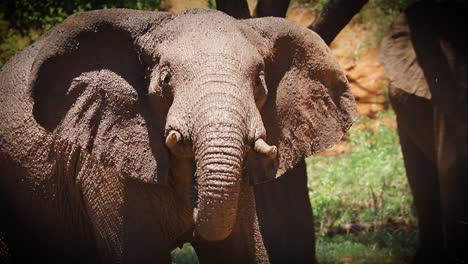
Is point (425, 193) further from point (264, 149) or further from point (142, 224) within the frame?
point (264, 149)

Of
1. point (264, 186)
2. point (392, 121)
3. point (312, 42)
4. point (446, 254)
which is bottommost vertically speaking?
point (392, 121)

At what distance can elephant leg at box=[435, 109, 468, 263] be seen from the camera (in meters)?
5.99

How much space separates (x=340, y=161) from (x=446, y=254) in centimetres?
290

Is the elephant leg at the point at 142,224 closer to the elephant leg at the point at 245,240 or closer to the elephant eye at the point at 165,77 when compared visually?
the elephant leg at the point at 245,240

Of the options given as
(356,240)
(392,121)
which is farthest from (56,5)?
(392,121)

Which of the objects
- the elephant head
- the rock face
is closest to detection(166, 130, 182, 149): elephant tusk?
the elephant head

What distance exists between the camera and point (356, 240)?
6867mm

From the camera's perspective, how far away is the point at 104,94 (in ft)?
13.3

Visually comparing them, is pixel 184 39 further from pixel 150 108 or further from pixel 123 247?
pixel 123 247

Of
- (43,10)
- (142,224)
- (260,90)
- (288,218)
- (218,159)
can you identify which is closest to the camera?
(218,159)

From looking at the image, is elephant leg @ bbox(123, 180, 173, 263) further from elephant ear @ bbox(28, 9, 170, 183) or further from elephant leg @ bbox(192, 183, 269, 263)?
elephant leg @ bbox(192, 183, 269, 263)

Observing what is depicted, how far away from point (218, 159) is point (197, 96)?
0.35m

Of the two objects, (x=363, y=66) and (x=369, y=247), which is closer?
(x=369, y=247)

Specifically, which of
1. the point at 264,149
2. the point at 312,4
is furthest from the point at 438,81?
the point at 312,4
